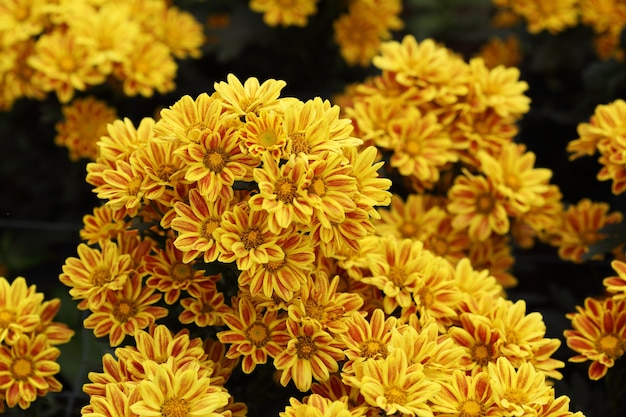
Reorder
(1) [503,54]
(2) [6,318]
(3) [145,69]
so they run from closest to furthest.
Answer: (2) [6,318] < (3) [145,69] < (1) [503,54]

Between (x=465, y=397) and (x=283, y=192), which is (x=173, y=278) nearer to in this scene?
(x=283, y=192)

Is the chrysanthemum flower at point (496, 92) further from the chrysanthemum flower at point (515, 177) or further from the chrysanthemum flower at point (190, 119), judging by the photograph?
the chrysanthemum flower at point (190, 119)

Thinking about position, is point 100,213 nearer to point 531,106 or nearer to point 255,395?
point 255,395

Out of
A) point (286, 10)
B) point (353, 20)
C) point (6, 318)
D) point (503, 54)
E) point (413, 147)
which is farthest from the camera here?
point (503, 54)

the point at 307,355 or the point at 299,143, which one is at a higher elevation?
the point at 299,143

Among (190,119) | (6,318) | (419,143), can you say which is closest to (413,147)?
(419,143)

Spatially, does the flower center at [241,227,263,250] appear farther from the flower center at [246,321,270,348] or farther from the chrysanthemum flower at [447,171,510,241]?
the chrysanthemum flower at [447,171,510,241]

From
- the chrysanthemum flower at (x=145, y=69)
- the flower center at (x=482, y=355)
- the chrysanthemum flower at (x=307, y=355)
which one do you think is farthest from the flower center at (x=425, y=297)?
the chrysanthemum flower at (x=145, y=69)

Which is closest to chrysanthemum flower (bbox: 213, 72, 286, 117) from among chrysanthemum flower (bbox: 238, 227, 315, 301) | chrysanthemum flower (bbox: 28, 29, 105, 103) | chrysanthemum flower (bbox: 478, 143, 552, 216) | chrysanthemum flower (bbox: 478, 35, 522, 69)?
chrysanthemum flower (bbox: 238, 227, 315, 301)
